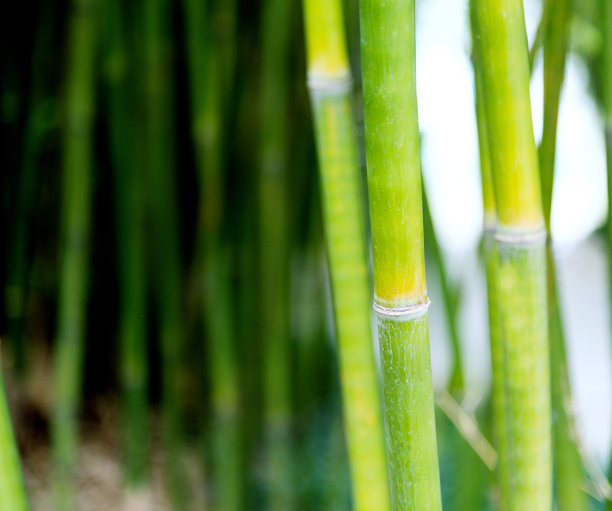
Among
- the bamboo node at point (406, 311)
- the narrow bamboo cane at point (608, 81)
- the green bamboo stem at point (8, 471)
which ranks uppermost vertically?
the narrow bamboo cane at point (608, 81)

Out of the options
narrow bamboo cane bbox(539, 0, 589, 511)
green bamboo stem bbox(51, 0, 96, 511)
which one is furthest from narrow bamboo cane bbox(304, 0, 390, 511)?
green bamboo stem bbox(51, 0, 96, 511)

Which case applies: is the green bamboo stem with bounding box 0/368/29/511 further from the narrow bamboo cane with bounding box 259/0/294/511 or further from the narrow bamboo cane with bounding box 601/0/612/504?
the narrow bamboo cane with bounding box 259/0/294/511

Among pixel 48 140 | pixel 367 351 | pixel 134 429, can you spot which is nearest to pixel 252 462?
pixel 134 429

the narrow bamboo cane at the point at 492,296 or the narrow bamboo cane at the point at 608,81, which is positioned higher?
the narrow bamboo cane at the point at 608,81

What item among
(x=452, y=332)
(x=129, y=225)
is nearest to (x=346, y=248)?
(x=452, y=332)

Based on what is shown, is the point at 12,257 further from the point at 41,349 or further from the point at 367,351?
the point at 367,351

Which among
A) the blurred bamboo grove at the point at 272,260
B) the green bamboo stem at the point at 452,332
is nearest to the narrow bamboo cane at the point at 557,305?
the blurred bamboo grove at the point at 272,260

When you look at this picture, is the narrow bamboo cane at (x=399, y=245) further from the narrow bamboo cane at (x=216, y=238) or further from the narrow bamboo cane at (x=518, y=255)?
the narrow bamboo cane at (x=216, y=238)
